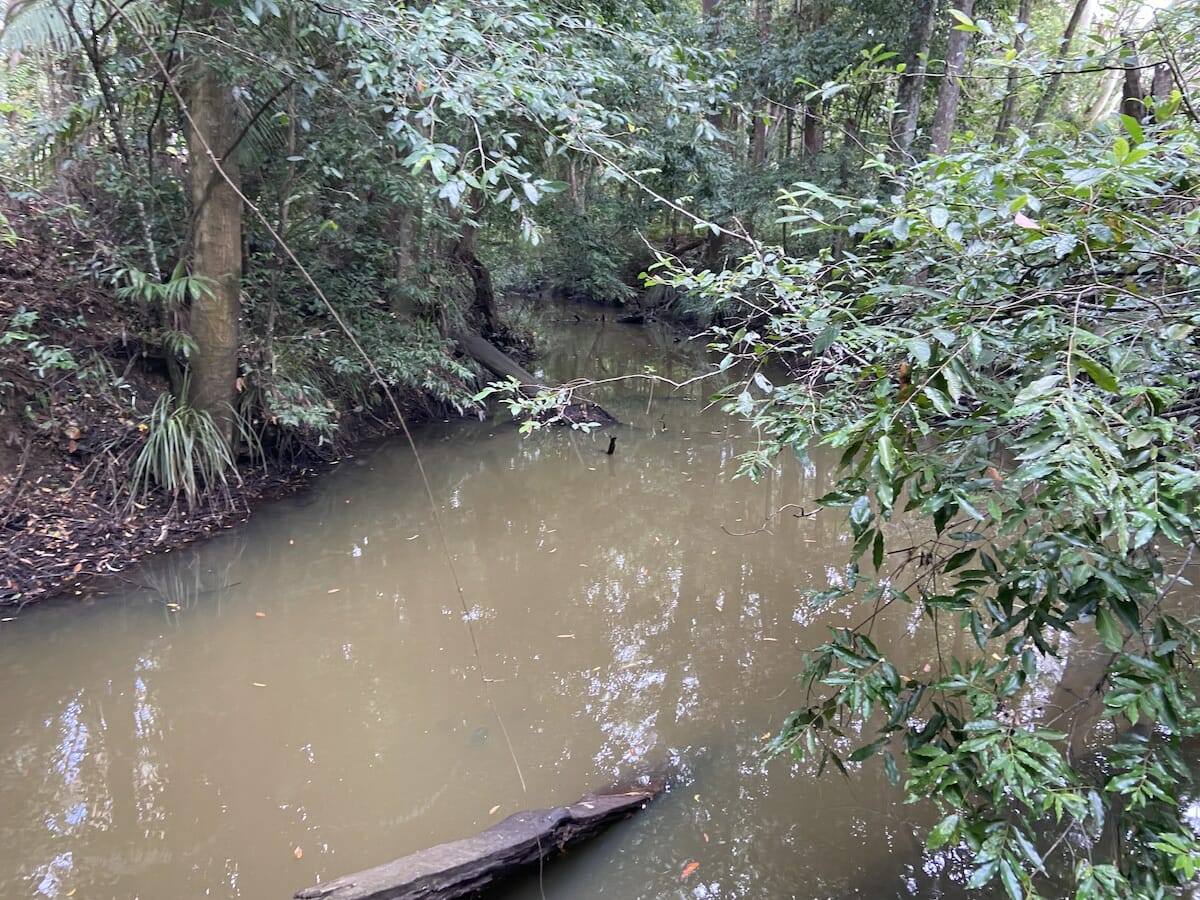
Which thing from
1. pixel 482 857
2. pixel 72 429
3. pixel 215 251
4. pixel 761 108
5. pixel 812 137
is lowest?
pixel 482 857

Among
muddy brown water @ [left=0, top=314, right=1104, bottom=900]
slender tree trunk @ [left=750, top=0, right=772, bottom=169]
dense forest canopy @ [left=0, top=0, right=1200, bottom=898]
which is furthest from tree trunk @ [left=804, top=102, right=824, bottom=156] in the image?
muddy brown water @ [left=0, top=314, right=1104, bottom=900]

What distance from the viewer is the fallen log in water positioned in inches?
80.3

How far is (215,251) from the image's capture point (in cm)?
473

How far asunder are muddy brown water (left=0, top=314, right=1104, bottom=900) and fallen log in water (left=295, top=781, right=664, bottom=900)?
3.5 inches

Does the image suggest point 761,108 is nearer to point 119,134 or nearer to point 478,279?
point 478,279

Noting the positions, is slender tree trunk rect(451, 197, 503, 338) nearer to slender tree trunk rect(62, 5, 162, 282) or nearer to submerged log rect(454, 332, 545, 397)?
submerged log rect(454, 332, 545, 397)

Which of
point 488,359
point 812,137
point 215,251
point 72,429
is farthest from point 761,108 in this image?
point 72,429

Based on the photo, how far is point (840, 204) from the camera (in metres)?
1.84

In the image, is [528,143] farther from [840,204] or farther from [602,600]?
[840,204]

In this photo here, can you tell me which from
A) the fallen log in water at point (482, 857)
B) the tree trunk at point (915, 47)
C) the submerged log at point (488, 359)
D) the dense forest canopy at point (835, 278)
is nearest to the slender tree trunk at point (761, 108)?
the dense forest canopy at point (835, 278)

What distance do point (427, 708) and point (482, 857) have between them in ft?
3.49

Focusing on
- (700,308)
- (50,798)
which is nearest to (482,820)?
(50,798)

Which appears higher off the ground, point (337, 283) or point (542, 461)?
point (337, 283)

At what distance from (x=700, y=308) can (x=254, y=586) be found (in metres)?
10.0
